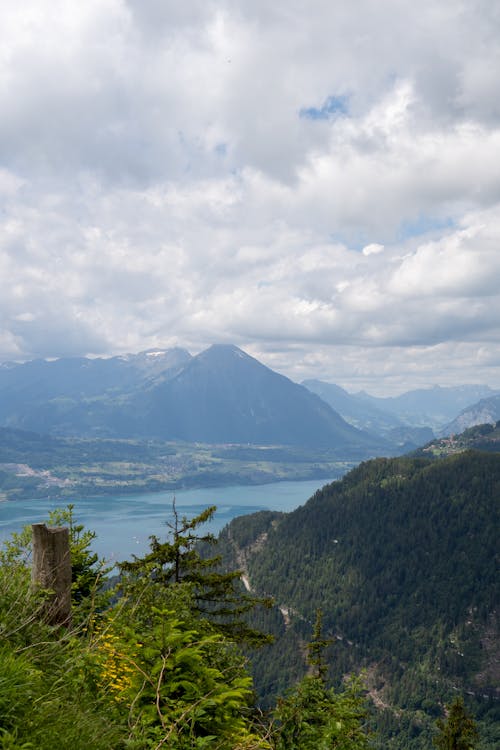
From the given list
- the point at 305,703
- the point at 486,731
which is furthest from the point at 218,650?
the point at 486,731

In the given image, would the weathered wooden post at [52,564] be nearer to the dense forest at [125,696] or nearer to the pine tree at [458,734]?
the dense forest at [125,696]

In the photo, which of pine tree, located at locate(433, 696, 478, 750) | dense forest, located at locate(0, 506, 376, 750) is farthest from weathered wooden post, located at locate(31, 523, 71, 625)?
pine tree, located at locate(433, 696, 478, 750)

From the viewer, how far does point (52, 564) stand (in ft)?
25.4

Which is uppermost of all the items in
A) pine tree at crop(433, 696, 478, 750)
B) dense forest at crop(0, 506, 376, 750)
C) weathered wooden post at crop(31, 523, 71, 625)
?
weathered wooden post at crop(31, 523, 71, 625)

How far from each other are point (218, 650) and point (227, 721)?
3839mm

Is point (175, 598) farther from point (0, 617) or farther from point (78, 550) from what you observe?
point (0, 617)

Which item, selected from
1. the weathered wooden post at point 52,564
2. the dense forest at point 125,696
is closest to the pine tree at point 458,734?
the dense forest at point 125,696

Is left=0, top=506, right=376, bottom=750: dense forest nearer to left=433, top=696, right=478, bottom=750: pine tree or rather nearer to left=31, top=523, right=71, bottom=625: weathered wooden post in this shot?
left=31, top=523, right=71, bottom=625: weathered wooden post

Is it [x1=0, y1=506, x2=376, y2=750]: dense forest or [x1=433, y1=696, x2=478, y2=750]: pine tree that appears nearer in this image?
[x1=0, y1=506, x2=376, y2=750]: dense forest

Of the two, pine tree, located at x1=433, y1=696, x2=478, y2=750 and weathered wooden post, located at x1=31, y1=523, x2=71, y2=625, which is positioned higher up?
weathered wooden post, located at x1=31, y1=523, x2=71, y2=625

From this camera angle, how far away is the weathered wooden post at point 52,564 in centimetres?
771

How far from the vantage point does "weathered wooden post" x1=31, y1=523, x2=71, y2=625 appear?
7707mm

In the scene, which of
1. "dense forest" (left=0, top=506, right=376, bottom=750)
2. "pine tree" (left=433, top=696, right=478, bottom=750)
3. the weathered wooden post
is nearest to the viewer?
"dense forest" (left=0, top=506, right=376, bottom=750)

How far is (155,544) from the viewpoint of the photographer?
1964 centimetres
